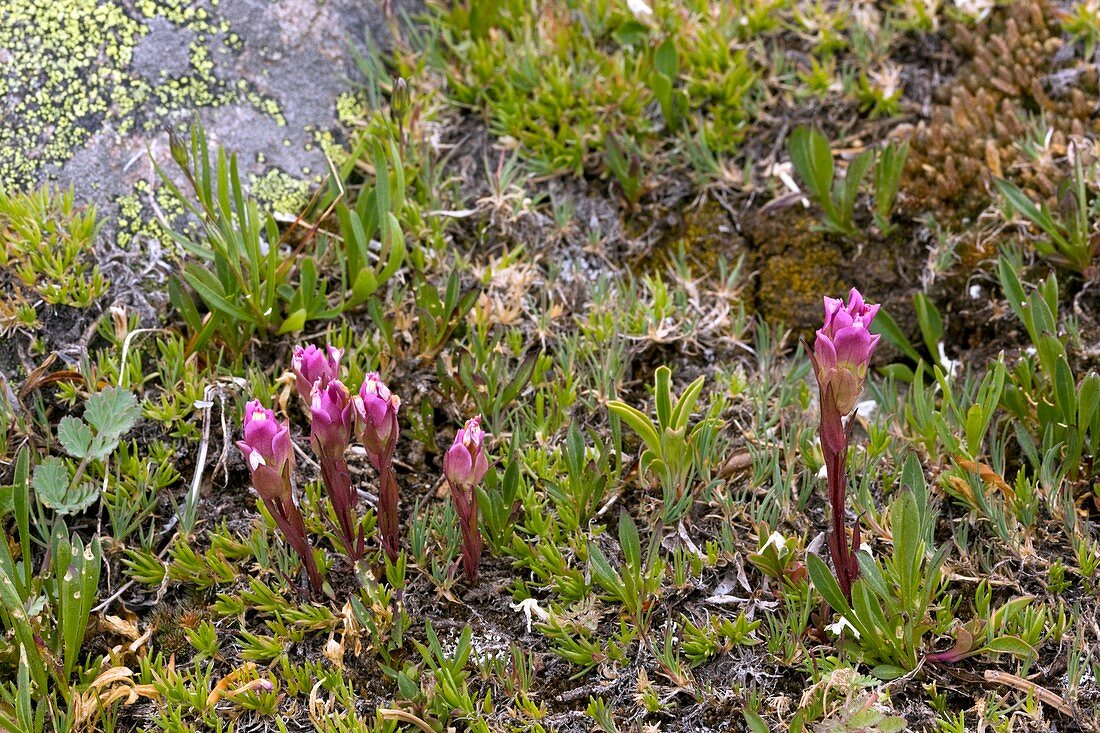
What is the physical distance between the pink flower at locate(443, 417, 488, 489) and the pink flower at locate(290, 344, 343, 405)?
1.17 ft

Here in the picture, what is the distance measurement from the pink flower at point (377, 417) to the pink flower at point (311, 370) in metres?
0.14

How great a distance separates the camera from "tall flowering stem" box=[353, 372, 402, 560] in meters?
2.34

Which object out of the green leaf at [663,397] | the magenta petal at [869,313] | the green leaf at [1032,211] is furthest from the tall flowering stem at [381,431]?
the green leaf at [1032,211]

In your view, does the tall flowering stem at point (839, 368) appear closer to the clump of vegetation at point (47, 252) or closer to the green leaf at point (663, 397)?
the green leaf at point (663, 397)

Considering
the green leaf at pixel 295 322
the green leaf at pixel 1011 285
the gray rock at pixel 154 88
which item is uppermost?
the gray rock at pixel 154 88

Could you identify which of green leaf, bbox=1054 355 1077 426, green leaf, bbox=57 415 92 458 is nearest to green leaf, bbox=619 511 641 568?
green leaf, bbox=1054 355 1077 426

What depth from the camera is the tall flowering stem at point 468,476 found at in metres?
2.39

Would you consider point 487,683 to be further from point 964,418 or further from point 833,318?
point 964,418

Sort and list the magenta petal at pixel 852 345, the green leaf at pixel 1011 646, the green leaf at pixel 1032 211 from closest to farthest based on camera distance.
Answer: the magenta petal at pixel 852 345 → the green leaf at pixel 1011 646 → the green leaf at pixel 1032 211

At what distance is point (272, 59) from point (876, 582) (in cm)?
273

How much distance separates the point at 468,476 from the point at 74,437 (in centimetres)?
107

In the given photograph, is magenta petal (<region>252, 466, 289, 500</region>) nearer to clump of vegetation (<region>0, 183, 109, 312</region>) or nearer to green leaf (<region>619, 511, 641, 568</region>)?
green leaf (<region>619, 511, 641, 568</region>)

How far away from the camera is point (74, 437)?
2.66 meters

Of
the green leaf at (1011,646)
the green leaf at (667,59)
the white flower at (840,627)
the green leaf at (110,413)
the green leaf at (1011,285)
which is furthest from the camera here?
the green leaf at (667,59)
